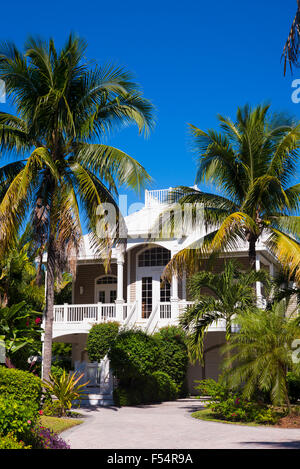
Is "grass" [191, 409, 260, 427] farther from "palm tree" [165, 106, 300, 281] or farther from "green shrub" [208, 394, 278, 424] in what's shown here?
"palm tree" [165, 106, 300, 281]

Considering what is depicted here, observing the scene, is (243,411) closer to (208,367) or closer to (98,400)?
(98,400)

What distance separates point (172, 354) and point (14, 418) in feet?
44.1

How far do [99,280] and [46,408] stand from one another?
46.4 feet

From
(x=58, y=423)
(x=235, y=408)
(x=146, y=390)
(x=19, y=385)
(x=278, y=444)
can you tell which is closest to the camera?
(x=278, y=444)

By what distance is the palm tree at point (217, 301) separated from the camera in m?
16.5

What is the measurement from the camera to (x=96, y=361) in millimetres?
22125

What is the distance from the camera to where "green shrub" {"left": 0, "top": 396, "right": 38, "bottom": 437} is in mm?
9070

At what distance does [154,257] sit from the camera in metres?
27.0

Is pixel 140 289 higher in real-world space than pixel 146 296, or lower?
higher

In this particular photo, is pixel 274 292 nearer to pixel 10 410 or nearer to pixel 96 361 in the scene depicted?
pixel 96 361

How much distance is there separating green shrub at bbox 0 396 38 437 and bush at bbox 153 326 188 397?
40.8 ft

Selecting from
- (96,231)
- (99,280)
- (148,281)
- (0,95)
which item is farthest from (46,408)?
(99,280)

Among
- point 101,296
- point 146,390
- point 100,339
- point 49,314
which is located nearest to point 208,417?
point 146,390
